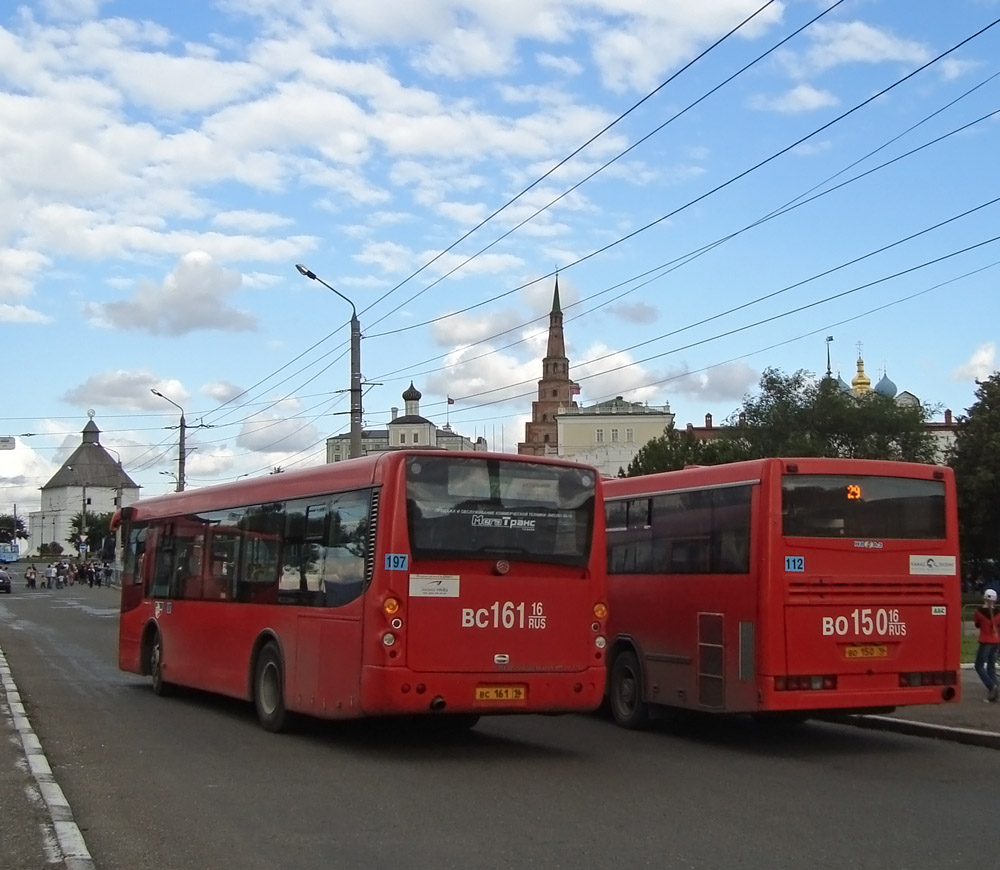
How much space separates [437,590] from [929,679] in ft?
17.5

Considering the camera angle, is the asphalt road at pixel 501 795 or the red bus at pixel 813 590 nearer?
the asphalt road at pixel 501 795

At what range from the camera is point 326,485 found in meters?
13.8

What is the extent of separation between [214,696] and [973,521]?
4842 centimetres

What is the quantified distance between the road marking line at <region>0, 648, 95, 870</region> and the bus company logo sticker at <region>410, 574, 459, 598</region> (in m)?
3.50

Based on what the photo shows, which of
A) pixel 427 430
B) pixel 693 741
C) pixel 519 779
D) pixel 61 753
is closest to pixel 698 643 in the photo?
pixel 693 741

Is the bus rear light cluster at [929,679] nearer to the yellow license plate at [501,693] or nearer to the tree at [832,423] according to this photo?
the yellow license plate at [501,693]

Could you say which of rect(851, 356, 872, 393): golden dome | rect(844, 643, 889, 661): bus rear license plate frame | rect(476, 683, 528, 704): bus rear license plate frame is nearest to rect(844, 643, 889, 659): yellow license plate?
rect(844, 643, 889, 661): bus rear license plate frame

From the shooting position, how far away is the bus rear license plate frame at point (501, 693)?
12500 millimetres

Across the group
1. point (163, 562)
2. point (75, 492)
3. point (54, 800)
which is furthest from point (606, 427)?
point (54, 800)

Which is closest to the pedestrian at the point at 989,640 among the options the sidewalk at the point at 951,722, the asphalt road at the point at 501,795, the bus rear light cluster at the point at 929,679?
the sidewalk at the point at 951,722

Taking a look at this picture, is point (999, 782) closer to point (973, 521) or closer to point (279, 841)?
point (279, 841)

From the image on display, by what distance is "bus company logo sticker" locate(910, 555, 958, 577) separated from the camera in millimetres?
13977

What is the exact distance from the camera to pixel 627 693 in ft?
52.6

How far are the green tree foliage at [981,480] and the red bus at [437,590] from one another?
49.7m
